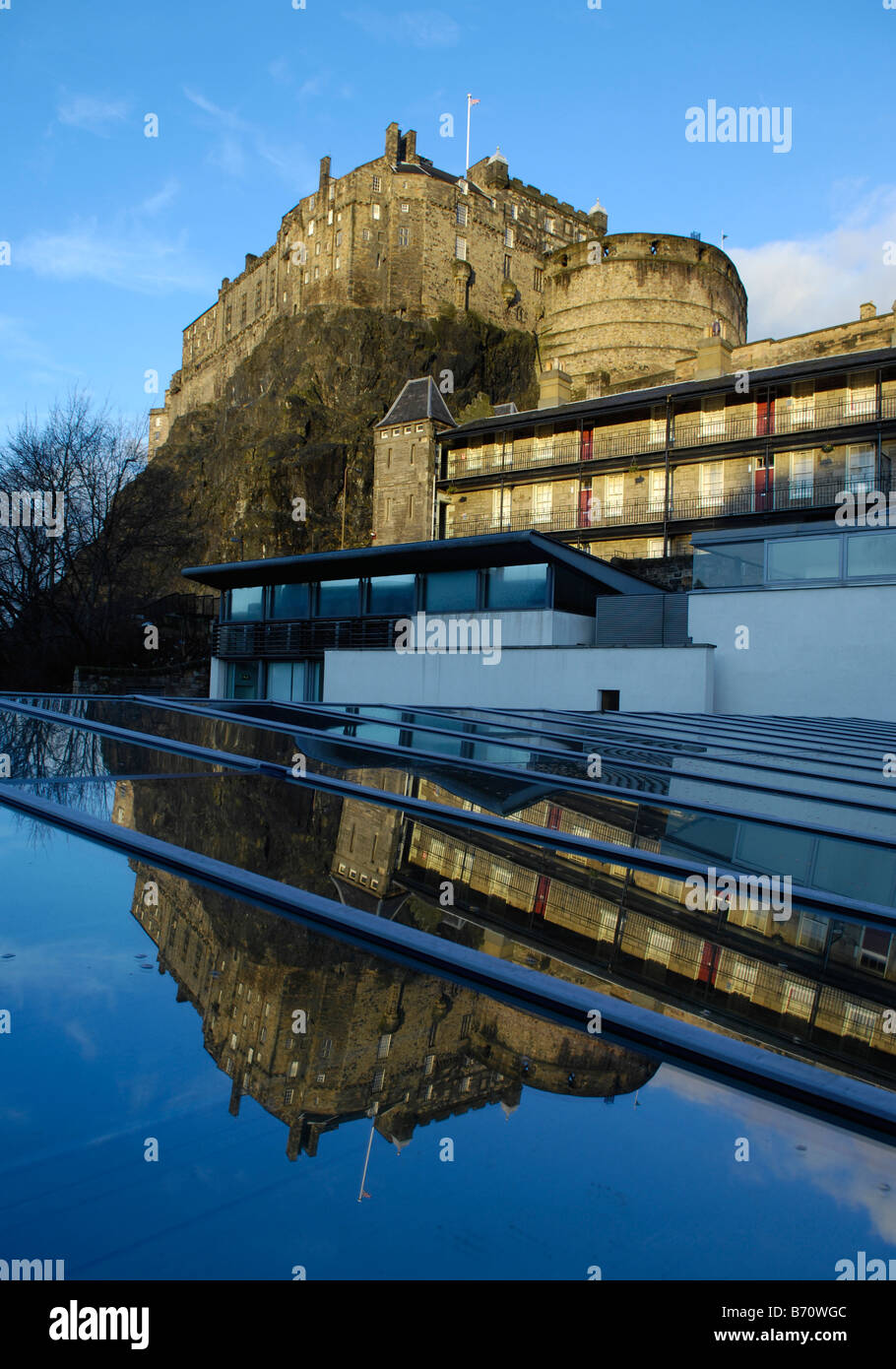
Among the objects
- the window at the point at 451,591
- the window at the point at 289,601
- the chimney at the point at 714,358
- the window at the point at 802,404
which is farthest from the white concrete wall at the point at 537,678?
the chimney at the point at 714,358

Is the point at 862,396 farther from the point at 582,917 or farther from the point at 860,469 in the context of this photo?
the point at 582,917

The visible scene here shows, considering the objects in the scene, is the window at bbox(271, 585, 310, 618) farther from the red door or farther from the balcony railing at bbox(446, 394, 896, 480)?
the balcony railing at bbox(446, 394, 896, 480)

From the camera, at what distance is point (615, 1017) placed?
1.91m

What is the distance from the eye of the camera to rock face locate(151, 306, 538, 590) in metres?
47.2

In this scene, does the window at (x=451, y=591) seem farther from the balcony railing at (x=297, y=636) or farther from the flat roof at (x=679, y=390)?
the flat roof at (x=679, y=390)

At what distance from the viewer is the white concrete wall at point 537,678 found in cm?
1666

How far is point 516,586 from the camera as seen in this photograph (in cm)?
2058

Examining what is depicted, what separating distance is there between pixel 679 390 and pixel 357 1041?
3251 cm

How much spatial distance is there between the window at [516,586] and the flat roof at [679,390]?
14.3 m

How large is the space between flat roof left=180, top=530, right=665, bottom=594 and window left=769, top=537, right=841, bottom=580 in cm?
480

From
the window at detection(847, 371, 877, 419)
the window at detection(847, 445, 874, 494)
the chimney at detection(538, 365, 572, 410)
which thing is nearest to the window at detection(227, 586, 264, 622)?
the chimney at detection(538, 365, 572, 410)

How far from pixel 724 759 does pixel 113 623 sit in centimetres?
3304
